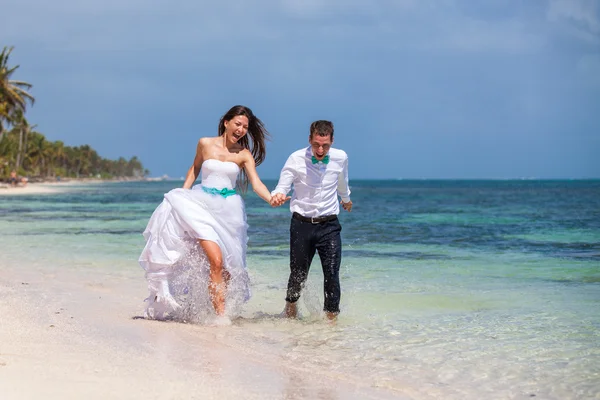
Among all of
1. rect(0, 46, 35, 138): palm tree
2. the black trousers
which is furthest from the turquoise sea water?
rect(0, 46, 35, 138): palm tree

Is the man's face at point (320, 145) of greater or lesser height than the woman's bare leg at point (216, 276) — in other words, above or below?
above

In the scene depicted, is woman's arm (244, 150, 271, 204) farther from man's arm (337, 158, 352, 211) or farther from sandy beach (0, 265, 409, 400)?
sandy beach (0, 265, 409, 400)

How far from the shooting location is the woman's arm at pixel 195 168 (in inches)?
268

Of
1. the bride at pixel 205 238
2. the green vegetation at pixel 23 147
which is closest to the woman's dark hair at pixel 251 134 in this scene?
the bride at pixel 205 238

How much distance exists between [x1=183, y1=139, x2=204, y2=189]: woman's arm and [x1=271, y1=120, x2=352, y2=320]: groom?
2.67ft

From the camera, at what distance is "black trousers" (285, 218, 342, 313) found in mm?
6617

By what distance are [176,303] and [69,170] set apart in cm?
19458

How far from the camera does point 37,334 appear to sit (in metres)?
5.86

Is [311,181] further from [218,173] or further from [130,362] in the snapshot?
[130,362]

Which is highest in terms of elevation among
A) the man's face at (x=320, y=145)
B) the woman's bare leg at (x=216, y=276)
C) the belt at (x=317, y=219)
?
the man's face at (x=320, y=145)

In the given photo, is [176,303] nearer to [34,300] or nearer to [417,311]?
[34,300]

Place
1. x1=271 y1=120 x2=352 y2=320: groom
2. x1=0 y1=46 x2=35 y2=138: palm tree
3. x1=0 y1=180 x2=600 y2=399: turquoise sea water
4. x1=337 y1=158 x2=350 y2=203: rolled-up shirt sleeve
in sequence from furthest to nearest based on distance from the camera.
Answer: x1=0 y1=46 x2=35 y2=138: palm tree → x1=337 y1=158 x2=350 y2=203: rolled-up shirt sleeve → x1=271 y1=120 x2=352 y2=320: groom → x1=0 y1=180 x2=600 y2=399: turquoise sea water

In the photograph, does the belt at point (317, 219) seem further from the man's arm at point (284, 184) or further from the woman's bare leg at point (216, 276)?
the woman's bare leg at point (216, 276)

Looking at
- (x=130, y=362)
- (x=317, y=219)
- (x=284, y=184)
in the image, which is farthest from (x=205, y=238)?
(x=130, y=362)
